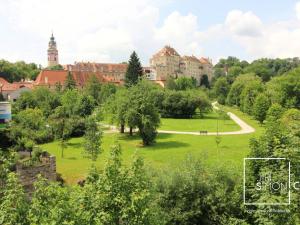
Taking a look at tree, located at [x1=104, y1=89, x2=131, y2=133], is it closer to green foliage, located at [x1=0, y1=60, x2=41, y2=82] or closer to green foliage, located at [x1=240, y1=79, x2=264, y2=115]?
green foliage, located at [x1=240, y1=79, x2=264, y2=115]

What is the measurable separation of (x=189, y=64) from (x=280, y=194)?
5179 inches

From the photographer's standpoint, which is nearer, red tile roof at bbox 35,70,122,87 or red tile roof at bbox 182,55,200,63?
red tile roof at bbox 35,70,122,87

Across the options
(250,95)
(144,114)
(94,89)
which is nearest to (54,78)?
(94,89)

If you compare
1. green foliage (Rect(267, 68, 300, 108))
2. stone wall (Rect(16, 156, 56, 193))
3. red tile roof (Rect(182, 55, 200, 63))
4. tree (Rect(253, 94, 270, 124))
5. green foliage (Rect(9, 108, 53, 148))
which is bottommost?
stone wall (Rect(16, 156, 56, 193))

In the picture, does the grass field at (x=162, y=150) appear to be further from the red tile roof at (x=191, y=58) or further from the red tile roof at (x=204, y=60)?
the red tile roof at (x=204, y=60)

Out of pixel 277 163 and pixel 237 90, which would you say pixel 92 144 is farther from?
pixel 237 90

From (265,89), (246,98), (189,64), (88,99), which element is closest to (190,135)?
(88,99)

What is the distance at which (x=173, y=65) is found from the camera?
5276 inches

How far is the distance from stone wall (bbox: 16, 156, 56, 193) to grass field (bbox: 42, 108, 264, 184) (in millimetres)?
1679

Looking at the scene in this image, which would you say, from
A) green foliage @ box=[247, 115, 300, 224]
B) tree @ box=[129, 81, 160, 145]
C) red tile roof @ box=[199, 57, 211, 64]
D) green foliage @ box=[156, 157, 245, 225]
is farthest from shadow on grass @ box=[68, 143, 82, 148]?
red tile roof @ box=[199, 57, 211, 64]

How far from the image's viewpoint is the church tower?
142500 millimetres

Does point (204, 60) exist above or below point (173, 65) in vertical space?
above

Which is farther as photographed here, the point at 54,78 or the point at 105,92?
the point at 54,78

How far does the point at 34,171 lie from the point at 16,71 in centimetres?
9457
